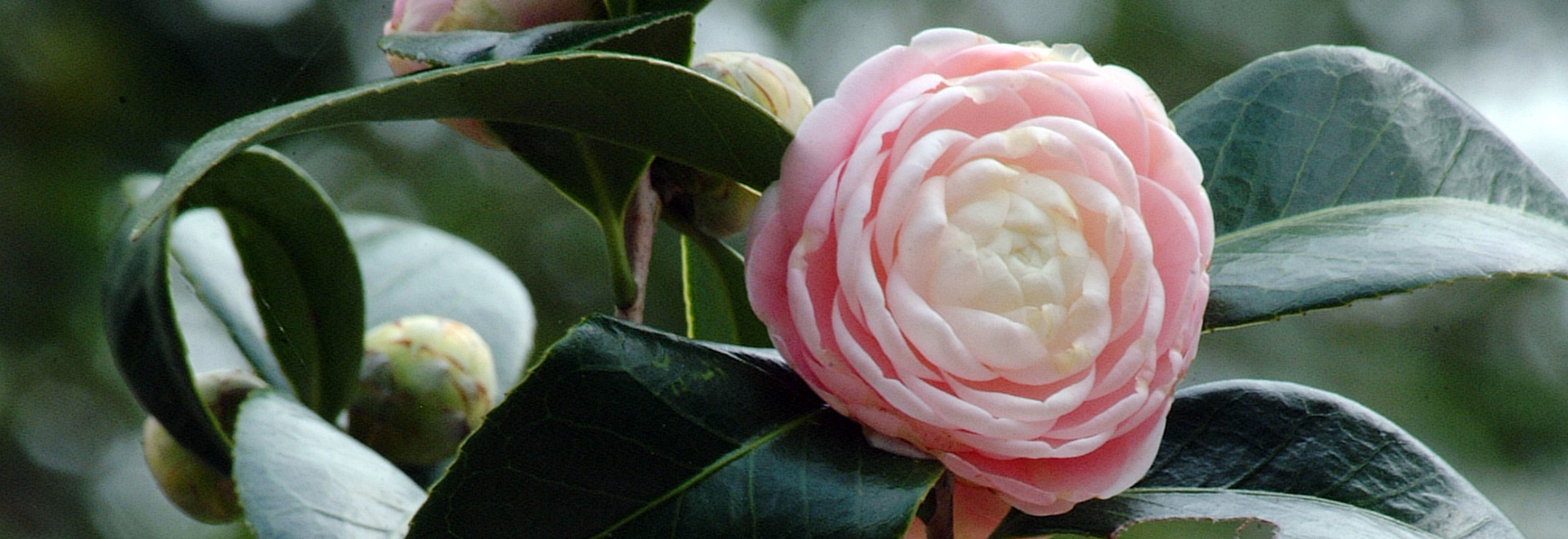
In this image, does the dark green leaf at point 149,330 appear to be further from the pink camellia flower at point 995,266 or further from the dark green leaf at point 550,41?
the pink camellia flower at point 995,266

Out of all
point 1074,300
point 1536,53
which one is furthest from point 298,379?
point 1536,53

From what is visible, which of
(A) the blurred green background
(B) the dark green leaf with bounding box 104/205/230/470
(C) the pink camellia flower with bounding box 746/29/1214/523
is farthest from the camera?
(A) the blurred green background

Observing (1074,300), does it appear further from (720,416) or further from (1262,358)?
(1262,358)

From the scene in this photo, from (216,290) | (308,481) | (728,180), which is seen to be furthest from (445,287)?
(728,180)

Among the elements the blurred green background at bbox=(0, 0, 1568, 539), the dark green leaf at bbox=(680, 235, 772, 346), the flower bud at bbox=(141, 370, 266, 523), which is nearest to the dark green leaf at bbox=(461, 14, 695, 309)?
the dark green leaf at bbox=(680, 235, 772, 346)

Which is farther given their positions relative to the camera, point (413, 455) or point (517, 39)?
point (413, 455)

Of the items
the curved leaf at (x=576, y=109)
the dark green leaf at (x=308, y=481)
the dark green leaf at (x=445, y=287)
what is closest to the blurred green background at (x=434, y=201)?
the dark green leaf at (x=445, y=287)

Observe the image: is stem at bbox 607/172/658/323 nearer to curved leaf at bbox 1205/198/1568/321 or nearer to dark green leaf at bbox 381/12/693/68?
dark green leaf at bbox 381/12/693/68
